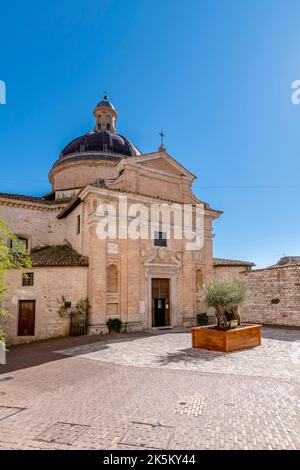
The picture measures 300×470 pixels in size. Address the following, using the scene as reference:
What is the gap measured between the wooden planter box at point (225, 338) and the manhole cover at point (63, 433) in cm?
728

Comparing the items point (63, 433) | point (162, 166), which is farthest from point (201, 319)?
point (63, 433)

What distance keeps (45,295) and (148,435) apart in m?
12.0

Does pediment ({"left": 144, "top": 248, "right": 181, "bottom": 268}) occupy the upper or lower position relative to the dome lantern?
lower

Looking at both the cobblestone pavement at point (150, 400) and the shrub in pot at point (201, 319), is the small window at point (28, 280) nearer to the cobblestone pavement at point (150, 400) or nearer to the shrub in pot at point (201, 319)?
the cobblestone pavement at point (150, 400)

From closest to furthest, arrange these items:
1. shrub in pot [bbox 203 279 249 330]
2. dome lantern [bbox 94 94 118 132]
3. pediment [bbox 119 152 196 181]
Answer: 1. shrub in pot [bbox 203 279 249 330]
2. pediment [bbox 119 152 196 181]
3. dome lantern [bbox 94 94 118 132]

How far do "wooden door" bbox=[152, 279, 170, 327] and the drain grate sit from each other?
11601 millimetres

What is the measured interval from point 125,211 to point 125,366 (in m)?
9.83

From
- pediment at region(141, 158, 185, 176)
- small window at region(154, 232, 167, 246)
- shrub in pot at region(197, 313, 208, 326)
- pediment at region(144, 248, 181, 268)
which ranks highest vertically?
pediment at region(141, 158, 185, 176)

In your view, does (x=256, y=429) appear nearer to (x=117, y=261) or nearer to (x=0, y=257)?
(x=0, y=257)

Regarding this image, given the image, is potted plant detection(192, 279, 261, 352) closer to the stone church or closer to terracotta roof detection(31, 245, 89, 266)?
the stone church

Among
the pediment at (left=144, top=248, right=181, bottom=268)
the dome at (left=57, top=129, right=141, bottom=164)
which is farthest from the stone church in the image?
the dome at (left=57, top=129, right=141, bottom=164)

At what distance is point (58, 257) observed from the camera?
1742 centimetres

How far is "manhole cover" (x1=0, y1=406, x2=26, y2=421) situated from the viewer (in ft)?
18.7
